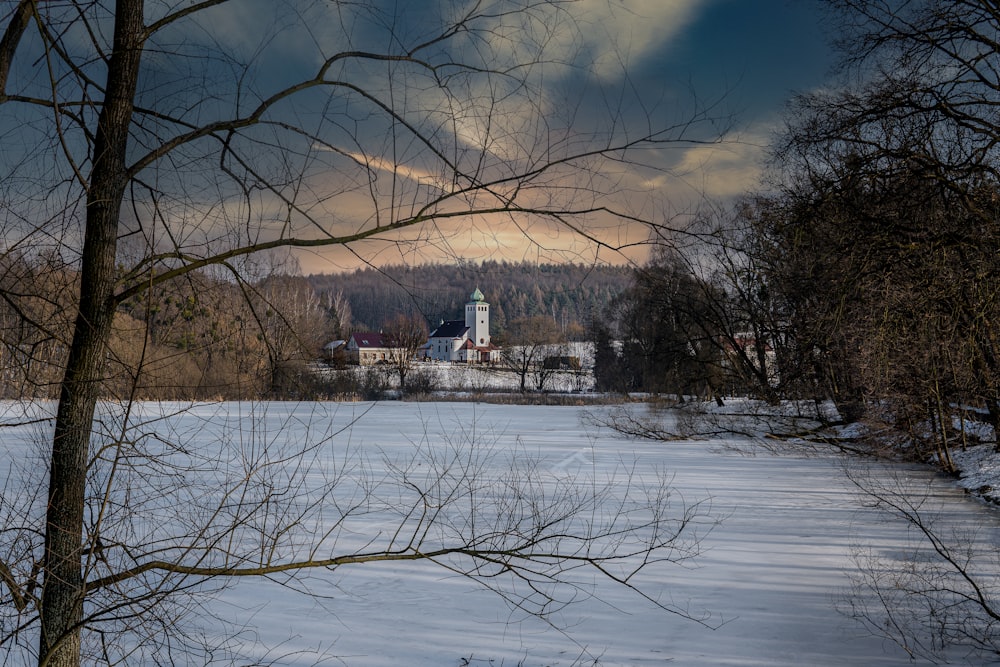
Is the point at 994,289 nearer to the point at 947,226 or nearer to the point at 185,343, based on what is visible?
the point at 947,226

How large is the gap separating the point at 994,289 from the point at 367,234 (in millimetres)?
5933

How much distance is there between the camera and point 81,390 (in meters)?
2.13

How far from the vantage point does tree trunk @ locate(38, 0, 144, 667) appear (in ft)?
7.02

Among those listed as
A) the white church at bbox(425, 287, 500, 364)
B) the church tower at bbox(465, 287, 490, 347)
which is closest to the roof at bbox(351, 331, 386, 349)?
the white church at bbox(425, 287, 500, 364)

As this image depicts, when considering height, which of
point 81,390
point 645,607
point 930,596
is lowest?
point 645,607

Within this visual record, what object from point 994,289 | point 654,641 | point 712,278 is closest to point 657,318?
point 712,278

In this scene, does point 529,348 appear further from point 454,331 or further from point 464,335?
point 454,331

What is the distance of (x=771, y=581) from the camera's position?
622 cm

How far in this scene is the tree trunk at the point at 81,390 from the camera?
7.02ft

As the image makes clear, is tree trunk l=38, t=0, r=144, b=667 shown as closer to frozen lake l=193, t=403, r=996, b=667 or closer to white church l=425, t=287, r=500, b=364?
frozen lake l=193, t=403, r=996, b=667

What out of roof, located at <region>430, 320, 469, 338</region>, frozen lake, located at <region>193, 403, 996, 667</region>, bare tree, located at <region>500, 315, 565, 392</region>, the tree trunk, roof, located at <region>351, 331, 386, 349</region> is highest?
roof, located at <region>430, 320, 469, 338</region>

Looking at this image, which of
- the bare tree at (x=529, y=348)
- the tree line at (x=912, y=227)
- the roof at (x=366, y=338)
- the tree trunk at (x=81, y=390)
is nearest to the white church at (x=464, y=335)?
the roof at (x=366, y=338)

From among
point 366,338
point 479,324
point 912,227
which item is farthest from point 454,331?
point 912,227

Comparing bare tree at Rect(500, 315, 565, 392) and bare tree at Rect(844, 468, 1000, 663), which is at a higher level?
bare tree at Rect(500, 315, 565, 392)
